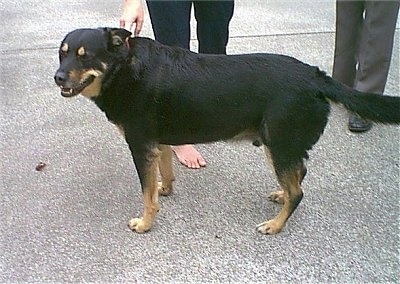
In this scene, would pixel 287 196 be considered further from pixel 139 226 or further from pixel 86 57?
pixel 86 57

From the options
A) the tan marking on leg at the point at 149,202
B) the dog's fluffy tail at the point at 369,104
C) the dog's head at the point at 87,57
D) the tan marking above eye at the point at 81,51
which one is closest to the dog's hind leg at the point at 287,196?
the dog's fluffy tail at the point at 369,104

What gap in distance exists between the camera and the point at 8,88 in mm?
4594

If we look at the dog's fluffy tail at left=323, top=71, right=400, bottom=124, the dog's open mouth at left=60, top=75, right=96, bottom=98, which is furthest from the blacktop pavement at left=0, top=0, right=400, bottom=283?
the dog's open mouth at left=60, top=75, right=96, bottom=98

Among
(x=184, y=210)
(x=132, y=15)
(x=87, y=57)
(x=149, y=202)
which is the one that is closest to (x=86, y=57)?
(x=87, y=57)

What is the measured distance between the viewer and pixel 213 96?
8.96 ft

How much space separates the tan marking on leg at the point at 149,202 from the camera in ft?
9.43

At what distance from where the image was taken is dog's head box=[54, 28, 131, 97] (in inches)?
100

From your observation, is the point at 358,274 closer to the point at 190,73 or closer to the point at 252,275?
the point at 252,275

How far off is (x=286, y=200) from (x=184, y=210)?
57 cm

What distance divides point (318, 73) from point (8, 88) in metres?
2.75

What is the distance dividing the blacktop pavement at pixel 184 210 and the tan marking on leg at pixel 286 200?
48mm

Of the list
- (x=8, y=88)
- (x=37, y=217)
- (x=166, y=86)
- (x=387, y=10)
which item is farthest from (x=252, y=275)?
(x=8, y=88)

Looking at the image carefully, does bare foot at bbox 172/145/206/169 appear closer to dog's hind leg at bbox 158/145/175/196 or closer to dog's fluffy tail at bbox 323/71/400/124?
dog's hind leg at bbox 158/145/175/196

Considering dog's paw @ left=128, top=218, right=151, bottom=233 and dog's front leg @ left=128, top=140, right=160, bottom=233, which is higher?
dog's front leg @ left=128, top=140, right=160, bottom=233
